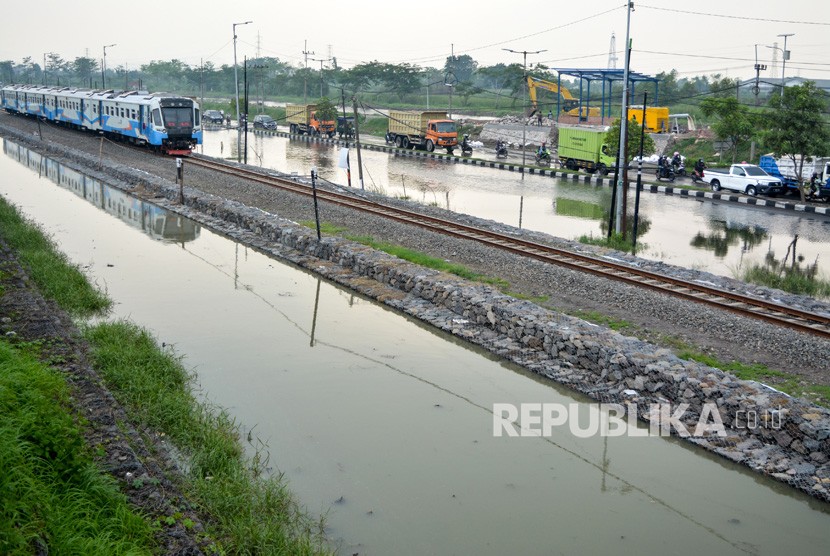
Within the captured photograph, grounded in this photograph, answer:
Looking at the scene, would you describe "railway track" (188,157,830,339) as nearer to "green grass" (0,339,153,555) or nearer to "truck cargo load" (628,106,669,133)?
"green grass" (0,339,153,555)

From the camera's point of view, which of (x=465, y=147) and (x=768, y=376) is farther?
(x=465, y=147)

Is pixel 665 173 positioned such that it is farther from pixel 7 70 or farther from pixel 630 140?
pixel 7 70

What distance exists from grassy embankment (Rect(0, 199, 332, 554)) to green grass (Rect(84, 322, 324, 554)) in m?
0.01

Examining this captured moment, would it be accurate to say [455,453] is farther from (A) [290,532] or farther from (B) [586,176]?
(B) [586,176]

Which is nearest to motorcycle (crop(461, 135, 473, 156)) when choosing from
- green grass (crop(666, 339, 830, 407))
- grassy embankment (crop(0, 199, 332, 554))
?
green grass (crop(666, 339, 830, 407))

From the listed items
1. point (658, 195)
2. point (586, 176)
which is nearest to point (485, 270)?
point (658, 195)

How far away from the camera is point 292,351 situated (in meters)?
11.8

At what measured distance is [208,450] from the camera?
8086 millimetres

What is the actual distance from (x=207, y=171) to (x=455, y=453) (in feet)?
82.0

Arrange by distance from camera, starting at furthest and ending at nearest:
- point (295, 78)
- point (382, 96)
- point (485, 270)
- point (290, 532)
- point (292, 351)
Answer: point (295, 78) < point (382, 96) < point (485, 270) < point (292, 351) < point (290, 532)

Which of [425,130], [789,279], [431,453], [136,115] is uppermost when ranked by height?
[136,115]
